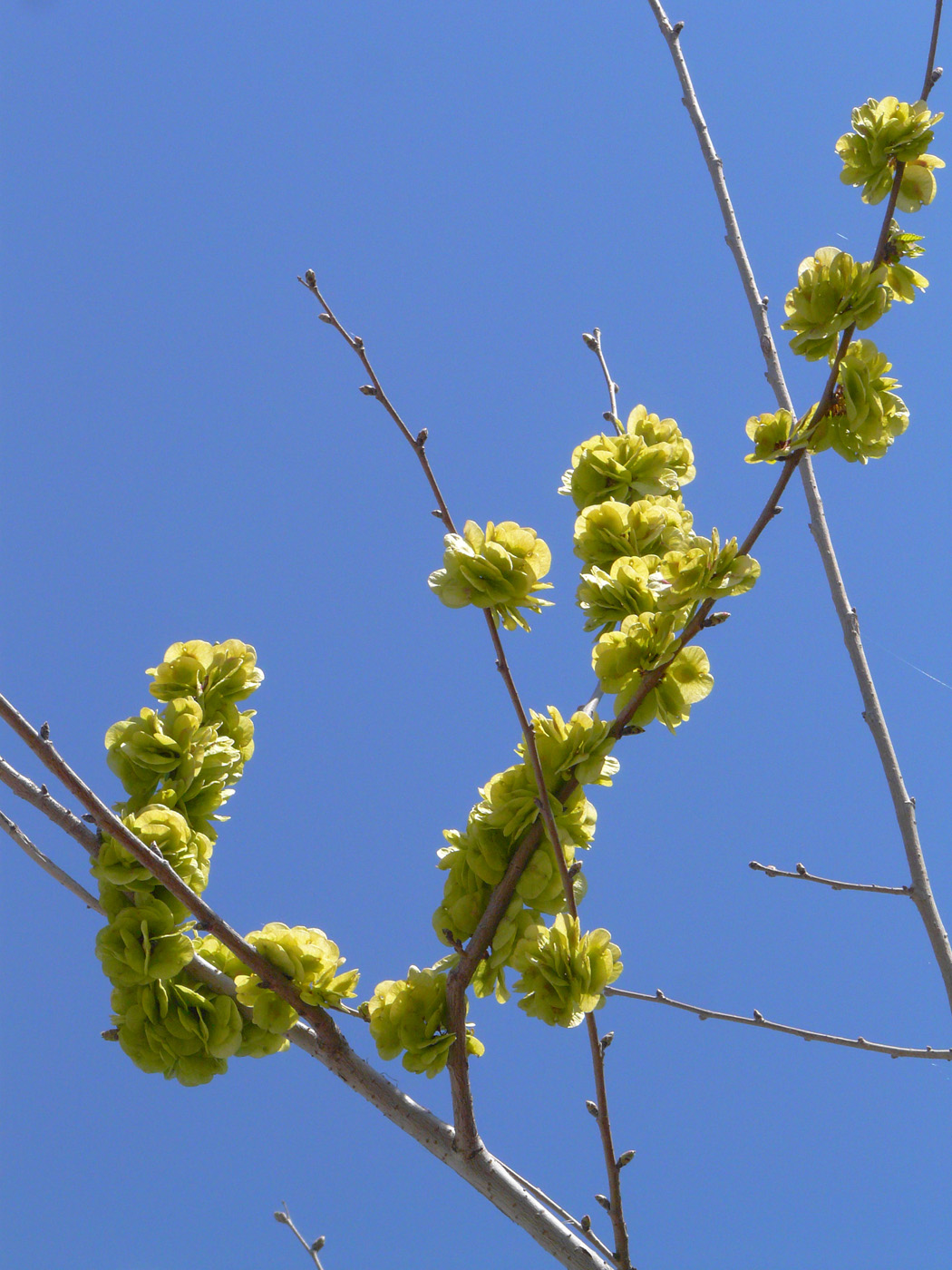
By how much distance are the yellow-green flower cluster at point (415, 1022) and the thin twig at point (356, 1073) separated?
126mm

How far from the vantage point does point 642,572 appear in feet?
6.90

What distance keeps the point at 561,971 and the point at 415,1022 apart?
1.19ft

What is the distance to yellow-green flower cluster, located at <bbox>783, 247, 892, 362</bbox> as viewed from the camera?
201 cm

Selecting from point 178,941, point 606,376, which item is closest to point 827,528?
point 606,376

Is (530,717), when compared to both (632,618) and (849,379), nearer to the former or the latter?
(632,618)

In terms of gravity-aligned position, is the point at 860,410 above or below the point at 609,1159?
above

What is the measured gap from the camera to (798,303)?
2104 mm

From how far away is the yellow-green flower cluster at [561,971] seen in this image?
5.93ft

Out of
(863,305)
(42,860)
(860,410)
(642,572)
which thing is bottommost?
(42,860)

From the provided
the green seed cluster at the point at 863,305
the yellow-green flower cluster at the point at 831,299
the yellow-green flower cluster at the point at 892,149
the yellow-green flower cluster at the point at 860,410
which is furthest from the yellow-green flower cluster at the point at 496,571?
the yellow-green flower cluster at the point at 892,149

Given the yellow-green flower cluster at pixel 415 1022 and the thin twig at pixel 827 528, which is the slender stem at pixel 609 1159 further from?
the thin twig at pixel 827 528

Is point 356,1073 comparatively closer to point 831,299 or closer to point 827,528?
point 831,299

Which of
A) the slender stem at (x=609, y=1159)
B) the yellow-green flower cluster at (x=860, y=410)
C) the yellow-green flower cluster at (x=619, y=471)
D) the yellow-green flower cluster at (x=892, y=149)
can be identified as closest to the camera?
the slender stem at (x=609, y=1159)

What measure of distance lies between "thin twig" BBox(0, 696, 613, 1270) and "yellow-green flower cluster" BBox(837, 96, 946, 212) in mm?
2359
